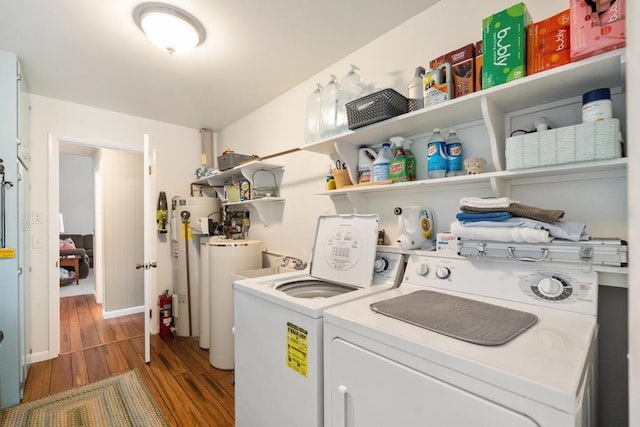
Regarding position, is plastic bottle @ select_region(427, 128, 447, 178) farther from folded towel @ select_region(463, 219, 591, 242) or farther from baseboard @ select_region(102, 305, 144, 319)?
baseboard @ select_region(102, 305, 144, 319)

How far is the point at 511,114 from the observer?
1.28m

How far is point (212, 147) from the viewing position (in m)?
3.74

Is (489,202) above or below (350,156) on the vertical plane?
below

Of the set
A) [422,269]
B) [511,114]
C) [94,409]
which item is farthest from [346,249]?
[94,409]

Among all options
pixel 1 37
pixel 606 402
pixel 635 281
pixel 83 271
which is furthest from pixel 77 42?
pixel 83 271

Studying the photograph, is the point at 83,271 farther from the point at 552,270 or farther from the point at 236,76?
the point at 552,270

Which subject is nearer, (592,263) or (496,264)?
(592,263)

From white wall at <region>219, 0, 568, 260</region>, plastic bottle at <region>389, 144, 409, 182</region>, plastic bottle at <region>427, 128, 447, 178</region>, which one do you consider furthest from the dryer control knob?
plastic bottle at <region>389, 144, 409, 182</region>

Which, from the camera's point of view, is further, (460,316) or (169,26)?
(169,26)

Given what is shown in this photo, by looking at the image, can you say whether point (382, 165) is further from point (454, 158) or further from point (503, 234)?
point (503, 234)

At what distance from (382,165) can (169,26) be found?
1435 millimetres

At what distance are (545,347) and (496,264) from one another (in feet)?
1.49

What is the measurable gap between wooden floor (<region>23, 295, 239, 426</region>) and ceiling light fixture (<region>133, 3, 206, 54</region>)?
2351 mm

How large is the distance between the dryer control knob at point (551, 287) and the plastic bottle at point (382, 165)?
82cm
